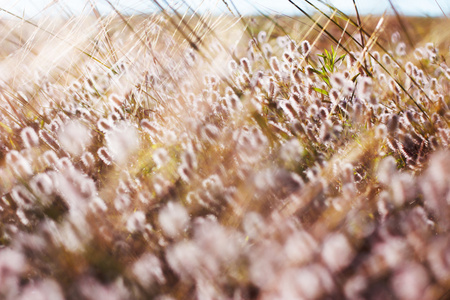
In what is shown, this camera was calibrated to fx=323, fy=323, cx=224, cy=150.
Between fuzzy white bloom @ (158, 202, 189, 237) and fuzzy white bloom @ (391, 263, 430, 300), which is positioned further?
fuzzy white bloom @ (158, 202, 189, 237)

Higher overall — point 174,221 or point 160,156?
point 160,156

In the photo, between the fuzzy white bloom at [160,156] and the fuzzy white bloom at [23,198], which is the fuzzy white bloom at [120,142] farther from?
the fuzzy white bloom at [23,198]

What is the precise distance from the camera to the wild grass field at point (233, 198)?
26.3 inches

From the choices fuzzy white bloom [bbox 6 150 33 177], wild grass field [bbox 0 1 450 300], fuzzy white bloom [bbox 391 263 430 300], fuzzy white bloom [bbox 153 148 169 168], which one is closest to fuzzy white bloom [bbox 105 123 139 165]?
wild grass field [bbox 0 1 450 300]

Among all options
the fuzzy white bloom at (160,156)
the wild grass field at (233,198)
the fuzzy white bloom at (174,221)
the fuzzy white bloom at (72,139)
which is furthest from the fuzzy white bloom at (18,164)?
the fuzzy white bloom at (174,221)

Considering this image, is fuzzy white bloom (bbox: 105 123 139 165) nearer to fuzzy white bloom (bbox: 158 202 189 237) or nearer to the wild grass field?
the wild grass field

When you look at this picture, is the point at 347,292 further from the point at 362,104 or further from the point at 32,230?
the point at 32,230

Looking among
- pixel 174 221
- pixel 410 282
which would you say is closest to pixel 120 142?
pixel 174 221

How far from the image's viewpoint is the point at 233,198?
39.6 inches

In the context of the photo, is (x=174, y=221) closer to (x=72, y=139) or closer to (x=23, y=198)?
(x=23, y=198)

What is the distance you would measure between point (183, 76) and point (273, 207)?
3.73 ft

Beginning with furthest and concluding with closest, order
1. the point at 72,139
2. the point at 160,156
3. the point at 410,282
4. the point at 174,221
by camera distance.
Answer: the point at 72,139
the point at 160,156
the point at 174,221
the point at 410,282

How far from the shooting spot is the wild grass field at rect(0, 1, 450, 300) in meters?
0.67

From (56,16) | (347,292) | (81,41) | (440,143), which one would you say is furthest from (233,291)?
(56,16)
